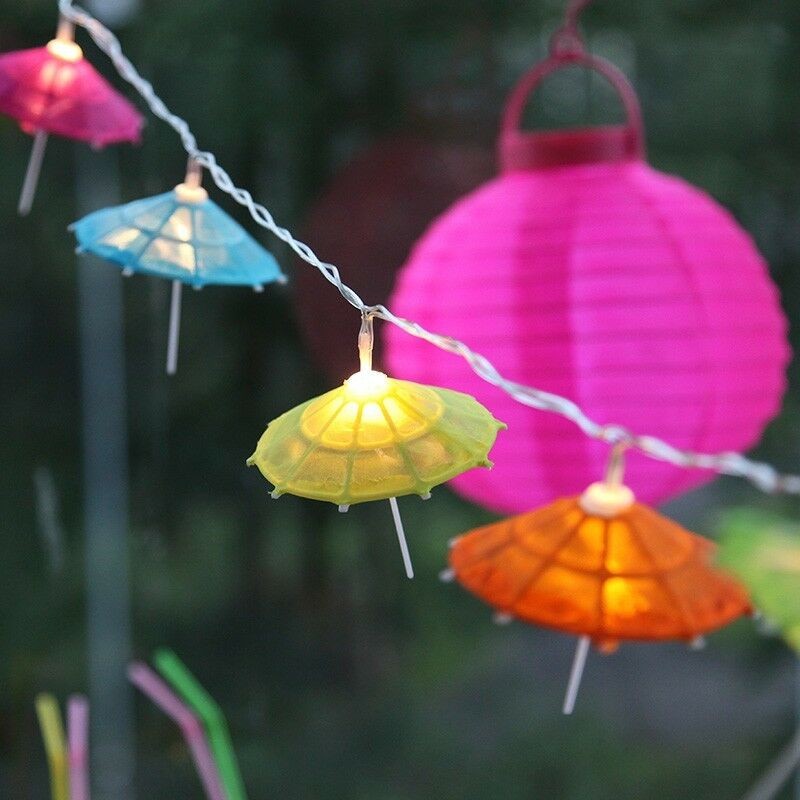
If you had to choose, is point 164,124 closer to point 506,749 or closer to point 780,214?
point 780,214

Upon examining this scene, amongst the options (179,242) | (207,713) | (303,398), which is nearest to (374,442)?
(179,242)

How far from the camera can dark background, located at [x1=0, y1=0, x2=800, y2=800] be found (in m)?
1.51

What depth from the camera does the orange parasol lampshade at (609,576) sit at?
0.42 metres

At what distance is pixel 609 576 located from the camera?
43 cm

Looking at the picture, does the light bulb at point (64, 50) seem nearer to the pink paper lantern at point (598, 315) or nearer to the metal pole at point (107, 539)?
the pink paper lantern at point (598, 315)

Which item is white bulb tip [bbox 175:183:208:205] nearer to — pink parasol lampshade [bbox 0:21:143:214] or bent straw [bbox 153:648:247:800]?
pink parasol lampshade [bbox 0:21:143:214]

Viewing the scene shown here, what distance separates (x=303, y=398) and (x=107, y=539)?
34 centimetres

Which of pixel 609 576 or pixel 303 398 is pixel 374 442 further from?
pixel 303 398

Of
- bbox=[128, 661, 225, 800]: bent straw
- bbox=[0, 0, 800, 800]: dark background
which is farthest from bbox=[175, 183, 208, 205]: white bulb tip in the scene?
bbox=[0, 0, 800, 800]: dark background

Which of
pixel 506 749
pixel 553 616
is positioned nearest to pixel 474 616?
pixel 506 749

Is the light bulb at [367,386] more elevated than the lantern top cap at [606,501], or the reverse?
the light bulb at [367,386]

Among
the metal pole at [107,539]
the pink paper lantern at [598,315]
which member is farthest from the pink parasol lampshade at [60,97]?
the metal pole at [107,539]

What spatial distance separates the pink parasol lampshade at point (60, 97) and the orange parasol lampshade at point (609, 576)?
328 millimetres

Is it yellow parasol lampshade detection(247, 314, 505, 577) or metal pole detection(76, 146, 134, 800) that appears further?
metal pole detection(76, 146, 134, 800)
